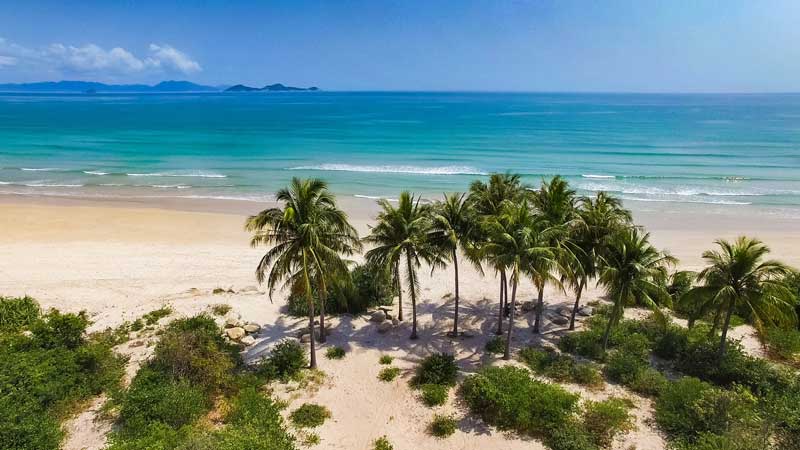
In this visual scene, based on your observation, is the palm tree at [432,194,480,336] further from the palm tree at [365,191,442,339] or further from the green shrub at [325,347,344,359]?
the green shrub at [325,347,344,359]

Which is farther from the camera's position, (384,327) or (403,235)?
(384,327)

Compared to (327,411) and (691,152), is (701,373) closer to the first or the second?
(327,411)

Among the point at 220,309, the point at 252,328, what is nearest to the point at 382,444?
A: the point at 252,328

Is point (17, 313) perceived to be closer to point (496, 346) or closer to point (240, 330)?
point (240, 330)

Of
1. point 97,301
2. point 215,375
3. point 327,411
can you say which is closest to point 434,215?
point 327,411

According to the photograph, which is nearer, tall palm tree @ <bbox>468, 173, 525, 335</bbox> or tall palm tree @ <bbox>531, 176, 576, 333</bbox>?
tall palm tree @ <bbox>531, 176, 576, 333</bbox>

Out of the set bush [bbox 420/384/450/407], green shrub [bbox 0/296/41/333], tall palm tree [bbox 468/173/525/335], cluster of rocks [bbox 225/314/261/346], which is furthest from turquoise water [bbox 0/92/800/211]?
bush [bbox 420/384/450/407]
